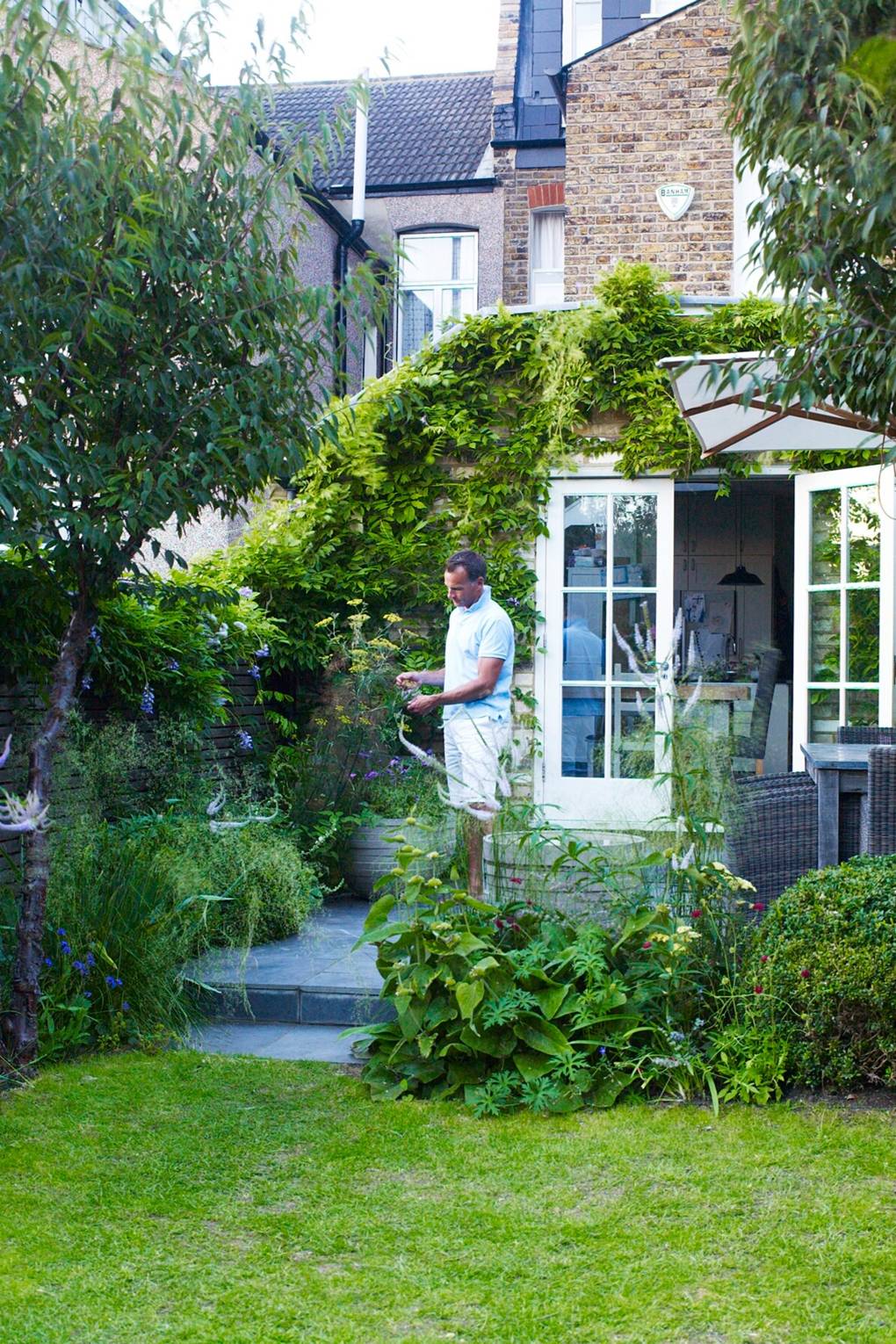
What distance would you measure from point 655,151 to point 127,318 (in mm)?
7967

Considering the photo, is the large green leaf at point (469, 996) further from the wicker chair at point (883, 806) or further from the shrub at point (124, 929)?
the wicker chair at point (883, 806)

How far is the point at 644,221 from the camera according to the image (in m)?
10.5

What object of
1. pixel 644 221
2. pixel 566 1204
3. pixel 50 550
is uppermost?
pixel 644 221

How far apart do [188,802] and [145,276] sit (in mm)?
2748

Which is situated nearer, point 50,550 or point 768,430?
point 50,550

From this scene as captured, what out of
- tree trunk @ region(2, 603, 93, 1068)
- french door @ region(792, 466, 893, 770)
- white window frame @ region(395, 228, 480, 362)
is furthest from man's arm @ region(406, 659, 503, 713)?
white window frame @ region(395, 228, 480, 362)

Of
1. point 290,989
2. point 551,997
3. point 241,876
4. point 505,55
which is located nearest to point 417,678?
point 241,876

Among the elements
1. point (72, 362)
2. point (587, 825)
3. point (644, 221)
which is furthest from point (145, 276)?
point (644, 221)

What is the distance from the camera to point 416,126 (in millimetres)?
18156

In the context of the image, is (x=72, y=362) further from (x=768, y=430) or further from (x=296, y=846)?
(x=768, y=430)

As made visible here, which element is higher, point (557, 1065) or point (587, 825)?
point (587, 825)

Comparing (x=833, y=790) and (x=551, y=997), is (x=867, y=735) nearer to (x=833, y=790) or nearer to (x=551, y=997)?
(x=833, y=790)

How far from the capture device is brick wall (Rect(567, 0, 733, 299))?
1041 centimetres

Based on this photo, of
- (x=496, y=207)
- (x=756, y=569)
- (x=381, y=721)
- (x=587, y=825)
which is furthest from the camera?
(x=496, y=207)
